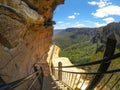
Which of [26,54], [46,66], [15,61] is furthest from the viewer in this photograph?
[46,66]

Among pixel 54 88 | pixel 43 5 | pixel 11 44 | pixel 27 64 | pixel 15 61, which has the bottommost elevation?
pixel 54 88

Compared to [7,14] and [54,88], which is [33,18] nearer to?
[7,14]

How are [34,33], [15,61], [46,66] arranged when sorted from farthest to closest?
[46,66] → [34,33] → [15,61]

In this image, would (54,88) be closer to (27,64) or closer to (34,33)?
(27,64)

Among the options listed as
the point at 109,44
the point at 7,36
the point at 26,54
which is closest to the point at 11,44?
the point at 7,36

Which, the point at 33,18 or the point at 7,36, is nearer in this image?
the point at 7,36

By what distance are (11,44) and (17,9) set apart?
4.21 ft

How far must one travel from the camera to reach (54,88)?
10.6 m

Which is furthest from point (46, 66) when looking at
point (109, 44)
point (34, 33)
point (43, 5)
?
point (109, 44)

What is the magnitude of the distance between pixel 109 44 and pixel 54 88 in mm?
7436

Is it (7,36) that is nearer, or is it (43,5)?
(7,36)

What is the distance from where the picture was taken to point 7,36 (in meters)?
7.87

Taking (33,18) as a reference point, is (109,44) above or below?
above

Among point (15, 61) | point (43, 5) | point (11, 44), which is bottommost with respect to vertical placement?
point (15, 61)
